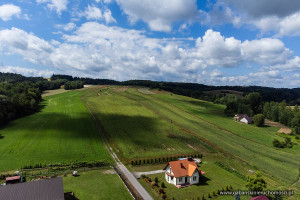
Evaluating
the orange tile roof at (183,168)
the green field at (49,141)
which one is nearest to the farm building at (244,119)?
the orange tile roof at (183,168)

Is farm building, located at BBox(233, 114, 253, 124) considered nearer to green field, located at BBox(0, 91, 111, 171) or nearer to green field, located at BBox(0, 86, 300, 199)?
green field, located at BBox(0, 86, 300, 199)

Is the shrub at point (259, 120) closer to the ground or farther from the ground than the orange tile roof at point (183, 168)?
farther from the ground

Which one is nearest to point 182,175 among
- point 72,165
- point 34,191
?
point 72,165

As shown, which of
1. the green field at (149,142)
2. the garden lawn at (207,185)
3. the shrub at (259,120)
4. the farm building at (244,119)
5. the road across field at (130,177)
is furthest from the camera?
the farm building at (244,119)

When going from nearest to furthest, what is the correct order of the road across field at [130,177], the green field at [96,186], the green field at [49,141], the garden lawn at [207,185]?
the green field at [96,186], the road across field at [130,177], the garden lawn at [207,185], the green field at [49,141]

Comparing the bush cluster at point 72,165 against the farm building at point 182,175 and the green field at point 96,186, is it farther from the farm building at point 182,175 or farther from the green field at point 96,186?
the farm building at point 182,175
